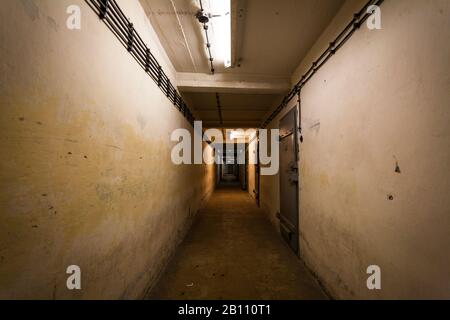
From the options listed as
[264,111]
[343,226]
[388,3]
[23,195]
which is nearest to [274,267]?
[343,226]

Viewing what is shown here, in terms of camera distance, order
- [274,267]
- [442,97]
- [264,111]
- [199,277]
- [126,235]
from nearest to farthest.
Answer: [442,97] < [126,235] < [199,277] < [274,267] < [264,111]

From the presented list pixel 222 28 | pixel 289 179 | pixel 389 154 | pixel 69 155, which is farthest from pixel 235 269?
pixel 222 28

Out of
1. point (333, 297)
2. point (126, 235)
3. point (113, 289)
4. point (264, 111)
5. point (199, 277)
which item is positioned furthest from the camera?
point (264, 111)

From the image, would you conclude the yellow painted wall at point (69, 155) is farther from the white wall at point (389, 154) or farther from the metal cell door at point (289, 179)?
the metal cell door at point (289, 179)

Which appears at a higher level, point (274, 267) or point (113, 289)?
point (113, 289)

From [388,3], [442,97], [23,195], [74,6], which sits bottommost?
[23,195]

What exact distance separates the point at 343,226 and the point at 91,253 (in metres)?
1.95

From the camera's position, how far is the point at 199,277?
7.53 feet

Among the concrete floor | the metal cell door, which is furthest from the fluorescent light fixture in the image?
the concrete floor

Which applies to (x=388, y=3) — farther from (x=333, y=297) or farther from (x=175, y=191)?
(x=175, y=191)

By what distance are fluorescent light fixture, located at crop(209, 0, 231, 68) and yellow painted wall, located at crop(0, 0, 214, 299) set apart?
0.69 metres

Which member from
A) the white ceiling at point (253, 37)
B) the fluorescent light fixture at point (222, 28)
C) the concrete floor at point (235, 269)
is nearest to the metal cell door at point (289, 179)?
the concrete floor at point (235, 269)

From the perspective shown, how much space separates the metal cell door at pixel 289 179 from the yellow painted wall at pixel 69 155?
6.84 ft

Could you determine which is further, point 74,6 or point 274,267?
point 274,267
